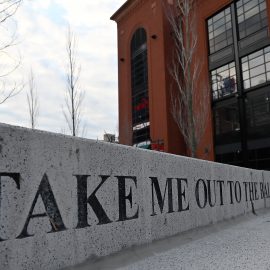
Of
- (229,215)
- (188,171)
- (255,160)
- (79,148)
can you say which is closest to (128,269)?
(79,148)

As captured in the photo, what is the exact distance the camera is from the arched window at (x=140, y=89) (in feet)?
115

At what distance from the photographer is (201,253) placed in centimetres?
457

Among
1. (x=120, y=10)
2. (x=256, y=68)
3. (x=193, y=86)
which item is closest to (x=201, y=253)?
(x=193, y=86)

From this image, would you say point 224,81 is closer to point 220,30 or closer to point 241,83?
point 241,83

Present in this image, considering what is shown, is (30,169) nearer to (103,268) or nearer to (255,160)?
(103,268)

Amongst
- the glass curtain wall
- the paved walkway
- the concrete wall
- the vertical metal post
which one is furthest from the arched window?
the concrete wall

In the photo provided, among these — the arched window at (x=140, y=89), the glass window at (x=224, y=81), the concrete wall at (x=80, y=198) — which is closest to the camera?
the concrete wall at (x=80, y=198)

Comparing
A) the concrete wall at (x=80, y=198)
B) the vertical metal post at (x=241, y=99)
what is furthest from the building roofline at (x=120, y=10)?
the concrete wall at (x=80, y=198)

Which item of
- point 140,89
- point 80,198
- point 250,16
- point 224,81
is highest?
point 250,16

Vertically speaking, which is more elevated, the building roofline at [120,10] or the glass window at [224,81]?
the building roofline at [120,10]

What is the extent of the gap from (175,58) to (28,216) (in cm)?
3147

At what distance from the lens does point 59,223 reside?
10.5 feet

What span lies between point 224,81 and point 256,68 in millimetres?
2897

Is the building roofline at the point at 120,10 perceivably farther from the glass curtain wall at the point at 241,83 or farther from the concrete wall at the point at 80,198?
the concrete wall at the point at 80,198
